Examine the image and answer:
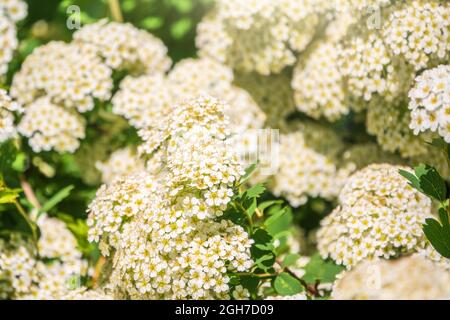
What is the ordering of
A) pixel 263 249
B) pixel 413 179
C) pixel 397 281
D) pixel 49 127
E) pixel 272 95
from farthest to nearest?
pixel 272 95 → pixel 49 127 → pixel 263 249 → pixel 413 179 → pixel 397 281

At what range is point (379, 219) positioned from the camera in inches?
80.9

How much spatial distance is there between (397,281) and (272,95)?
1400mm

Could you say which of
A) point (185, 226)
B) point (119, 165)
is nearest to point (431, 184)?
point (185, 226)

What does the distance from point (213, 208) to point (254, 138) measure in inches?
36.5

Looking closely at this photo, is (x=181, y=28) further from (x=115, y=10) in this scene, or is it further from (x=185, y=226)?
(x=185, y=226)

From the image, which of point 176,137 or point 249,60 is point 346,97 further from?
point 176,137

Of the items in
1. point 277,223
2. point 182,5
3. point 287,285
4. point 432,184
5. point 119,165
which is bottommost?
point 287,285

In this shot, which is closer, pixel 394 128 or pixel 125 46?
pixel 394 128

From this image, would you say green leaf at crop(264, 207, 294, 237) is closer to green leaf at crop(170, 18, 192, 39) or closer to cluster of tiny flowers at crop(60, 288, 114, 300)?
cluster of tiny flowers at crop(60, 288, 114, 300)

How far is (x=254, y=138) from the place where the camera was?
2.78 meters

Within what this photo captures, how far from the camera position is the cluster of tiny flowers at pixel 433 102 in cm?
185

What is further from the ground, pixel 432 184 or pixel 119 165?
pixel 432 184

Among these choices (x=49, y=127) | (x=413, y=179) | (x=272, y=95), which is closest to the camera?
(x=413, y=179)

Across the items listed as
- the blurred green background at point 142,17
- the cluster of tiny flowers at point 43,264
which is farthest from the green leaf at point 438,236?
the blurred green background at point 142,17
